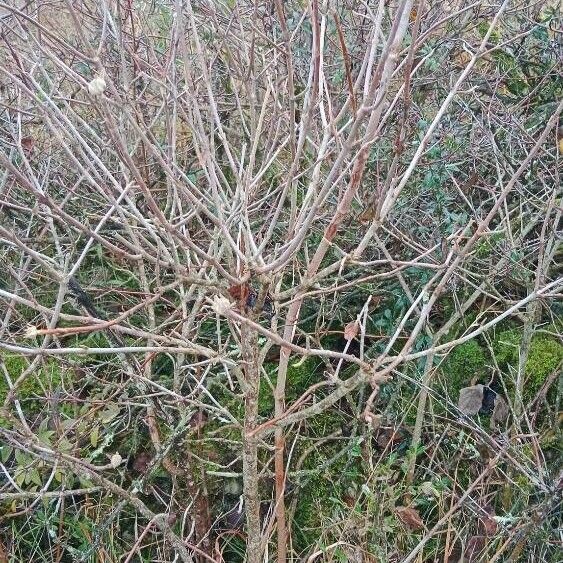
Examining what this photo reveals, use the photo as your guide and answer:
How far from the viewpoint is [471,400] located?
2.60 metres

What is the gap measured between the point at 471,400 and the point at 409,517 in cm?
56

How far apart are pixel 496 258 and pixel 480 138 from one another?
1.84 ft

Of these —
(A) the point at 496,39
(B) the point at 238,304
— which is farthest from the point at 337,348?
(A) the point at 496,39

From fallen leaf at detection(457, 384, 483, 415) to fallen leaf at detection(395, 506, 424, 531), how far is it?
481mm

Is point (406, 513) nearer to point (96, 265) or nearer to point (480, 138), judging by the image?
point (480, 138)

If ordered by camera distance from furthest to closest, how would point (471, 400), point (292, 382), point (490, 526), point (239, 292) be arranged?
1. point (292, 382)
2. point (471, 400)
3. point (490, 526)
4. point (239, 292)

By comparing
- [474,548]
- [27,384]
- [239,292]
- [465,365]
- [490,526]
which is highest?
[239,292]

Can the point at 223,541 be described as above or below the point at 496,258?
below

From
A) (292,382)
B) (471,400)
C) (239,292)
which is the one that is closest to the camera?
(239,292)

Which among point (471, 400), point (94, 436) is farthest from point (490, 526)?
point (94, 436)

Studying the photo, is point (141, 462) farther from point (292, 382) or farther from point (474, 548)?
point (474, 548)

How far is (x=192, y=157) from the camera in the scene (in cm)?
318

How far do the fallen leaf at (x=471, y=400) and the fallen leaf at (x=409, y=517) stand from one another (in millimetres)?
481

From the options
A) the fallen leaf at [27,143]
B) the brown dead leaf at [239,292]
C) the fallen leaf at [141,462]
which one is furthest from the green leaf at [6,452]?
the brown dead leaf at [239,292]
